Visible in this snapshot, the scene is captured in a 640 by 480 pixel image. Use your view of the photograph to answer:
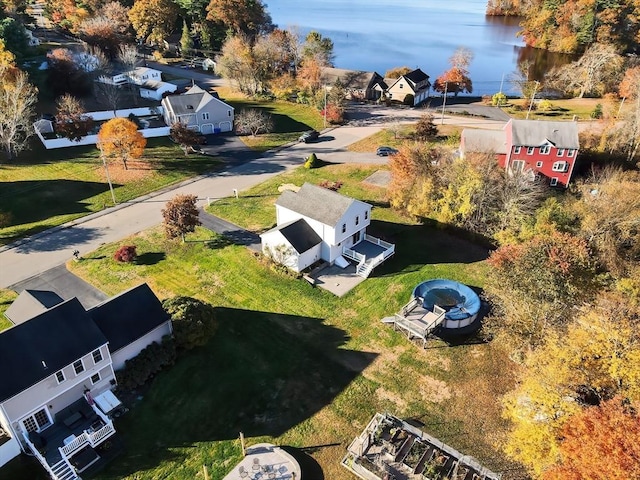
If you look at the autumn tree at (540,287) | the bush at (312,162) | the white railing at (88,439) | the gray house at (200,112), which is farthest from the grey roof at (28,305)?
the gray house at (200,112)

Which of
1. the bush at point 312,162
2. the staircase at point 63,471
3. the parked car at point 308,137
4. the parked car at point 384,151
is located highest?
the parked car at point 308,137

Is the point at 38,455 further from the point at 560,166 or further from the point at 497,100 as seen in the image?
the point at 497,100

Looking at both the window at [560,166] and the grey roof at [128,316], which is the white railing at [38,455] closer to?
the grey roof at [128,316]

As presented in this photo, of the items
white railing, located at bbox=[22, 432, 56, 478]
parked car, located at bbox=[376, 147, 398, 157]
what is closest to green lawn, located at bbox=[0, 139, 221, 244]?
parked car, located at bbox=[376, 147, 398, 157]

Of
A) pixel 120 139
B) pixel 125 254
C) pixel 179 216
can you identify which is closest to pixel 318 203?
pixel 179 216

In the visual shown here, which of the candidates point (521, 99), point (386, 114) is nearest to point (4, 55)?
point (386, 114)

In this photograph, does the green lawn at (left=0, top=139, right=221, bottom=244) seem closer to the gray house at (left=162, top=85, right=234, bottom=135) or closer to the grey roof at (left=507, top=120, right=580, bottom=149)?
the gray house at (left=162, top=85, right=234, bottom=135)
